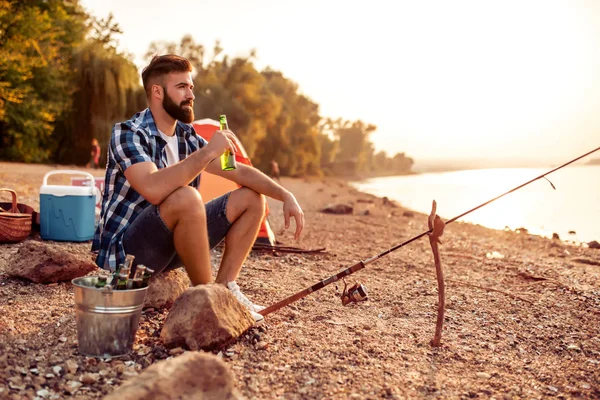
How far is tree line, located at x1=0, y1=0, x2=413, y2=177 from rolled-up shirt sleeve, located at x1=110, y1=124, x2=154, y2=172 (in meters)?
18.0

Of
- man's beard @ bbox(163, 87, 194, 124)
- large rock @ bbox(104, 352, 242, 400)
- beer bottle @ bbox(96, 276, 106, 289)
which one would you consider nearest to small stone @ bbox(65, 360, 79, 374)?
beer bottle @ bbox(96, 276, 106, 289)

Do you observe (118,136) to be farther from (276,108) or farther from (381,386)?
(276,108)

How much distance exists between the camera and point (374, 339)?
345 cm

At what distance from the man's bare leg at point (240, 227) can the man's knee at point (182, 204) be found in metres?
0.50

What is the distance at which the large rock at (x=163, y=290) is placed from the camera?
363 cm

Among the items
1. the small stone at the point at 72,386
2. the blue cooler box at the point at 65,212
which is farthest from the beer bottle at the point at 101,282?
the blue cooler box at the point at 65,212

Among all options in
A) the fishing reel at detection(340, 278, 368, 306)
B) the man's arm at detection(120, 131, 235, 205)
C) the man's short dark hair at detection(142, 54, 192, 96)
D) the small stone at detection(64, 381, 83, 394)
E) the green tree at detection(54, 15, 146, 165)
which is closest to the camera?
the small stone at detection(64, 381, 83, 394)

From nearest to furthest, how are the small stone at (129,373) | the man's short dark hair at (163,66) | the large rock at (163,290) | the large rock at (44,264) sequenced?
1. the small stone at (129,373)
2. the man's short dark hair at (163,66)
3. the large rock at (163,290)
4. the large rock at (44,264)

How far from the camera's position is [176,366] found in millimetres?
2221

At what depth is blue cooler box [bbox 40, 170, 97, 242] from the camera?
5844mm

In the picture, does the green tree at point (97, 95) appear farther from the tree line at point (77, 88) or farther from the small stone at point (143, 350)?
the small stone at point (143, 350)

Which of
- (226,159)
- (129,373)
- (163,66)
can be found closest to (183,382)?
(129,373)

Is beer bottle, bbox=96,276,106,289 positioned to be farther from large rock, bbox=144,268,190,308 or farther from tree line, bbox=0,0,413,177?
tree line, bbox=0,0,413,177

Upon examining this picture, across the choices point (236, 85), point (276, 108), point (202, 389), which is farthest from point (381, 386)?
point (276, 108)
